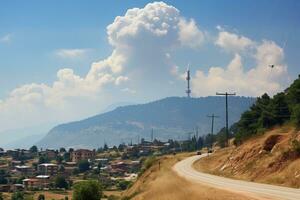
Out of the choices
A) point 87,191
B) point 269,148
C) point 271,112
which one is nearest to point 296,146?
point 269,148

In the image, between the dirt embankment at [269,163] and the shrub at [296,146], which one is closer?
the dirt embankment at [269,163]

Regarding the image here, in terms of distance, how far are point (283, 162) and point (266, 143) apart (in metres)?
9.90

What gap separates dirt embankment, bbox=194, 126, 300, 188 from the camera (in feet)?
171

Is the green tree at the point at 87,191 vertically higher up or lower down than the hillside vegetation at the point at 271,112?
lower down

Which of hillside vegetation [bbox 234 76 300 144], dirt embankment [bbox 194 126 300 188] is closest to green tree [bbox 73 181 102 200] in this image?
hillside vegetation [bbox 234 76 300 144]

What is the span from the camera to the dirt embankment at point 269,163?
52.1 m

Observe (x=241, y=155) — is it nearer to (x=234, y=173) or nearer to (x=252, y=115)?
(x=234, y=173)

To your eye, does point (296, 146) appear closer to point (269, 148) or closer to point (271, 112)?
point (269, 148)

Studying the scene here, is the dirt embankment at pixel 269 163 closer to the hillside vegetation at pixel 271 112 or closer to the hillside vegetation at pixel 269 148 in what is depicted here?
the hillside vegetation at pixel 269 148

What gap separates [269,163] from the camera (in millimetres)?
58562

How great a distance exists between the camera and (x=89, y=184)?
338 feet

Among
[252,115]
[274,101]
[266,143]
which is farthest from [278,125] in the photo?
[266,143]

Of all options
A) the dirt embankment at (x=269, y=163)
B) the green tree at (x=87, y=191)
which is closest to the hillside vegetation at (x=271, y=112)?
the dirt embankment at (x=269, y=163)

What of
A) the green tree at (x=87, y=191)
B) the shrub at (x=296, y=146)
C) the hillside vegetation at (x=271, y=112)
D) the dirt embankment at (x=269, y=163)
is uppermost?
the hillside vegetation at (x=271, y=112)
